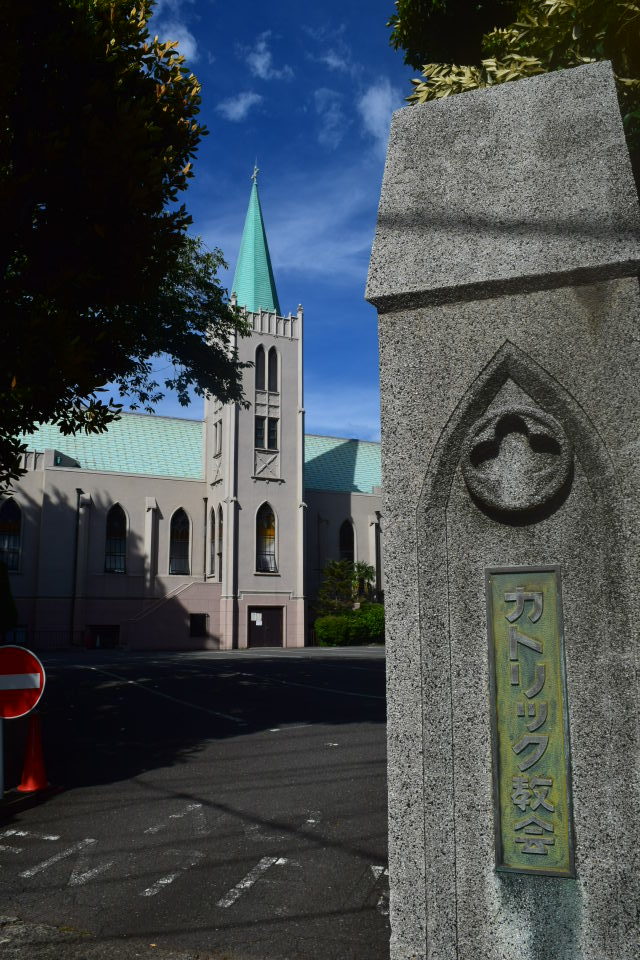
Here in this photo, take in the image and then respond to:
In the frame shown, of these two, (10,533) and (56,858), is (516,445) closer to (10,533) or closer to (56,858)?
(56,858)

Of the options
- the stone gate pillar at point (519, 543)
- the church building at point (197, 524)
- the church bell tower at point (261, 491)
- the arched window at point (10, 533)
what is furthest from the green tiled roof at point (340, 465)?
the stone gate pillar at point (519, 543)

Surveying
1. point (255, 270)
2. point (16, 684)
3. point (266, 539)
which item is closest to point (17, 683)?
point (16, 684)

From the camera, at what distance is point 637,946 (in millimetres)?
2873

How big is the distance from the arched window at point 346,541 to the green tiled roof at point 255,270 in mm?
13826

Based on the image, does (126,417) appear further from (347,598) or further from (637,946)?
(637,946)

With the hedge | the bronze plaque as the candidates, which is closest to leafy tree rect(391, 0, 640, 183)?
the bronze plaque

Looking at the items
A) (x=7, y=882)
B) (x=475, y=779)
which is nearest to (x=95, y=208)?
(x=7, y=882)

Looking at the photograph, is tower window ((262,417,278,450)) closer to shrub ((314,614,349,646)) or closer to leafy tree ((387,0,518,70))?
shrub ((314,614,349,646))

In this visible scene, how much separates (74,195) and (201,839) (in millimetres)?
6468

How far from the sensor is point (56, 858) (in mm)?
5652

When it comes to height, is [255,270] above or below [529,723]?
Result: above

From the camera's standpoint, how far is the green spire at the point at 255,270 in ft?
151

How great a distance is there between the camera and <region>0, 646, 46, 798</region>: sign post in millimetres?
7336

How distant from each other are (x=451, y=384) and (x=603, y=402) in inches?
25.9
